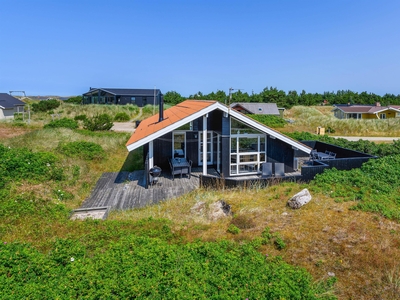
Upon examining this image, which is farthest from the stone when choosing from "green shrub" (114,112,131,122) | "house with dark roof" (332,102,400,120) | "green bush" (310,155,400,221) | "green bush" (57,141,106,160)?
"house with dark roof" (332,102,400,120)

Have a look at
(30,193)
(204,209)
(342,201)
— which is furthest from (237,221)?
(30,193)

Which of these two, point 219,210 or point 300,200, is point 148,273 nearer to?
point 219,210

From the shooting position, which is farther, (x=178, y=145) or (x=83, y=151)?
(x=83, y=151)

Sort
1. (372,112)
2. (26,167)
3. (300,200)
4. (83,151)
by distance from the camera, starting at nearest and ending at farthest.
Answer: (300,200)
(26,167)
(83,151)
(372,112)

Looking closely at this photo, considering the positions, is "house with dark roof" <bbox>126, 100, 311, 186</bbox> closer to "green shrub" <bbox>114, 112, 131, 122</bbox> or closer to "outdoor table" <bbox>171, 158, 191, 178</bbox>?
"outdoor table" <bbox>171, 158, 191, 178</bbox>

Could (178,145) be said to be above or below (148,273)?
above

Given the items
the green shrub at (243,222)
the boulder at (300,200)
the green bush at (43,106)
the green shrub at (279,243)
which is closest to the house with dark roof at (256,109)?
the green bush at (43,106)

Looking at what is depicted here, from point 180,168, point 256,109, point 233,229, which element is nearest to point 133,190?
point 180,168

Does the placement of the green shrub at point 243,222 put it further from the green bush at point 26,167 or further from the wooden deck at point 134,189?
the green bush at point 26,167
